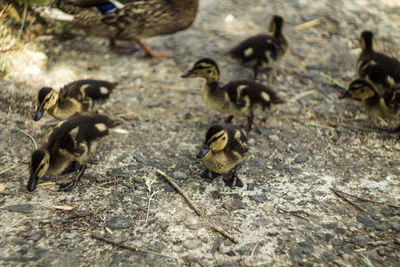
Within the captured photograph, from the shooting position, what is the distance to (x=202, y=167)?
295 cm

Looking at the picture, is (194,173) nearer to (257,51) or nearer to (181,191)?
(181,191)

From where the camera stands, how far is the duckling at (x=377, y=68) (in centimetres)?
361

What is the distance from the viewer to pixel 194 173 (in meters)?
2.88

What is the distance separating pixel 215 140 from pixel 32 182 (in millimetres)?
1238

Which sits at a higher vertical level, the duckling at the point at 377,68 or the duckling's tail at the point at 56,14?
the duckling's tail at the point at 56,14

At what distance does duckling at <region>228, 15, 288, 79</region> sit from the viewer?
3.86 m

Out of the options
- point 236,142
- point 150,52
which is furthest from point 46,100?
point 150,52

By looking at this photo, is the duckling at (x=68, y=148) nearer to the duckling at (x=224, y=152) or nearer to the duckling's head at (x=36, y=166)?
the duckling's head at (x=36, y=166)

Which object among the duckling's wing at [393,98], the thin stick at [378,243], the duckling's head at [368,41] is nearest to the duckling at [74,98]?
the thin stick at [378,243]

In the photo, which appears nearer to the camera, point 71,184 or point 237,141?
point 71,184

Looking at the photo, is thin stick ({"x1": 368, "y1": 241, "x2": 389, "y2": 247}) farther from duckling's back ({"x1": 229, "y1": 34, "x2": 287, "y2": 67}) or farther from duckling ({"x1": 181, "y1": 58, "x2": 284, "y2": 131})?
duckling's back ({"x1": 229, "y1": 34, "x2": 287, "y2": 67})

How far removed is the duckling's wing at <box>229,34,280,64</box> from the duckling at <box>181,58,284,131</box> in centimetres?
60

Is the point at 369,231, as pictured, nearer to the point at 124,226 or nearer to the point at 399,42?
the point at 124,226

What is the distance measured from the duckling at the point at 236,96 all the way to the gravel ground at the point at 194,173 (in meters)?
0.24
